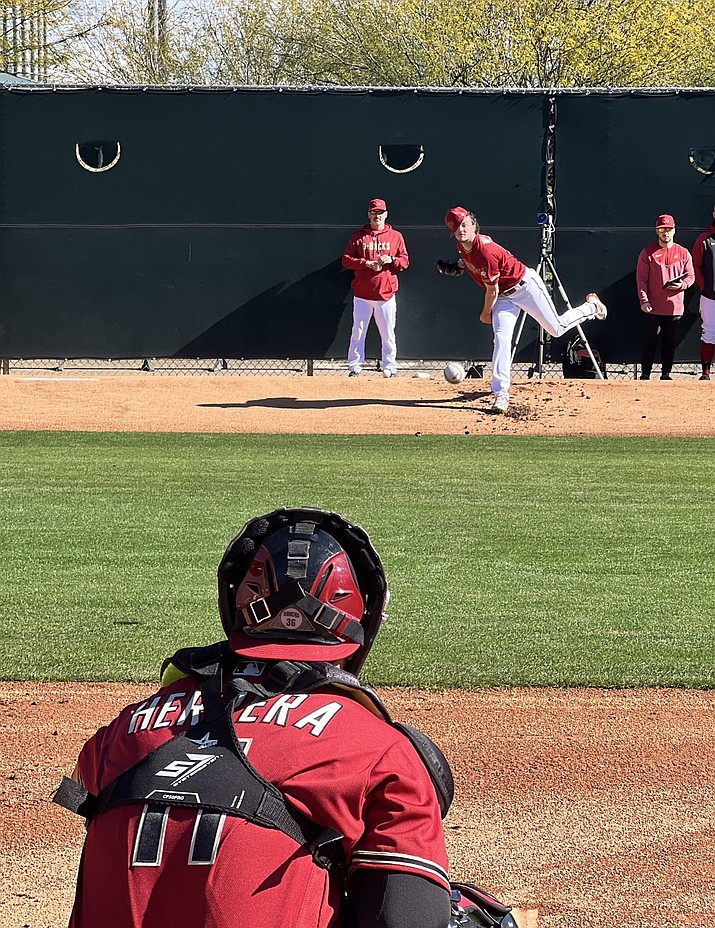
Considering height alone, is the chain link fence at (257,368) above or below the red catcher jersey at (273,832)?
above

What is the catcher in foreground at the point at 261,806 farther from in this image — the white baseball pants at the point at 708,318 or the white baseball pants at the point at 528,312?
the white baseball pants at the point at 708,318

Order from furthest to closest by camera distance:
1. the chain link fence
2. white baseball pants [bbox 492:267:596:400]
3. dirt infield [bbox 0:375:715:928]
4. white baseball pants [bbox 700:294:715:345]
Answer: the chain link fence, white baseball pants [bbox 700:294:715:345], white baseball pants [bbox 492:267:596:400], dirt infield [bbox 0:375:715:928]

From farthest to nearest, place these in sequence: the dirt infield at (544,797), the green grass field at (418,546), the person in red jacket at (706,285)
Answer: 1. the person in red jacket at (706,285)
2. the green grass field at (418,546)
3. the dirt infield at (544,797)

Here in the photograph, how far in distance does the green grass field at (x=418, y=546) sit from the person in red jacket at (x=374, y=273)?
367 centimetres

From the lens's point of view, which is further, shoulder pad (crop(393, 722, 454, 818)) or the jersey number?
shoulder pad (crop(393, 722, 454, 818))

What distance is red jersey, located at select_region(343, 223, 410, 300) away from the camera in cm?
1761

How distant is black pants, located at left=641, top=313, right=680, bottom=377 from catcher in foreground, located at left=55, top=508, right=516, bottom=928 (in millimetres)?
16392

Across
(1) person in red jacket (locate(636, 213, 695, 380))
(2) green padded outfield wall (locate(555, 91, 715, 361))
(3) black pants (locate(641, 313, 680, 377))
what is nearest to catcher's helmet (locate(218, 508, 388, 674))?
(1) person in red jacket (locate(636, 213, 695, 380))

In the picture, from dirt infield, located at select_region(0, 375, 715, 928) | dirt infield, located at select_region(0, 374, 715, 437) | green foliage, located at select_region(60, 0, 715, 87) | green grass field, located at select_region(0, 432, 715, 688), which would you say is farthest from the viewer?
green foliage, located at select_region(60, 0, 715, 87)

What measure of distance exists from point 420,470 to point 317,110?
8495mm

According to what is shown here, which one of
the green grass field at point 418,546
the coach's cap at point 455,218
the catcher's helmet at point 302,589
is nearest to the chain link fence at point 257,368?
the coach's cap at point 455,218

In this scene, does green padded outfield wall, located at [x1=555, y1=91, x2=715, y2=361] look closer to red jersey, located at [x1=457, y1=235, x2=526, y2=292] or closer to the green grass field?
red jersey, located at [x1=457, y1=235, x2=526, y2=292]

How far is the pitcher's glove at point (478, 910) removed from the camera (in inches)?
99.0

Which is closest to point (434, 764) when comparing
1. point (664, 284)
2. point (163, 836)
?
point (163, 836)
